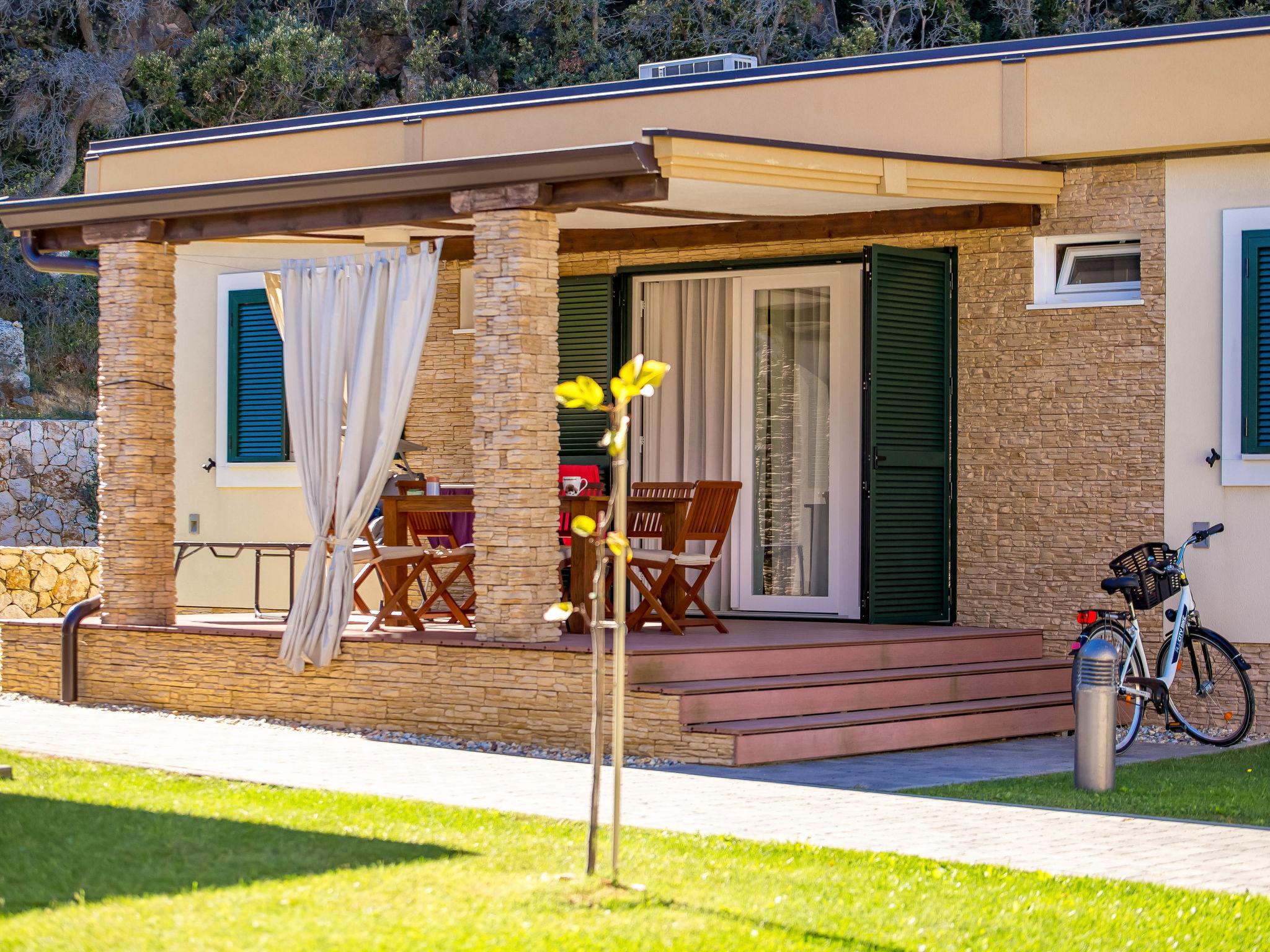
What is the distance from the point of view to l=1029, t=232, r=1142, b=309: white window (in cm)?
1012

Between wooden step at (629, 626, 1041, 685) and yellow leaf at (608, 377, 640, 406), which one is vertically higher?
yellow leaf at (608, 377, 640, 406)

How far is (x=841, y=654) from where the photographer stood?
30.0 ft

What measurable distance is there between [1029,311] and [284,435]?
569 centimetres

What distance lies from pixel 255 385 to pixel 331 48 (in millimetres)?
12495

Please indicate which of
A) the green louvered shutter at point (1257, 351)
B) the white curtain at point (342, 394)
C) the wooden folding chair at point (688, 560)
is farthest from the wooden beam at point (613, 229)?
the wooden folding chair at point (688, 560)

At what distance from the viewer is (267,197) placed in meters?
9.48

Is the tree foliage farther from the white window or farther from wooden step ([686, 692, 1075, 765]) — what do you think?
wooden step ([686, 692, 1075, 765])

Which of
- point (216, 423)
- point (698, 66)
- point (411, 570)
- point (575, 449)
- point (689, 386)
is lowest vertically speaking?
point (411, 570)

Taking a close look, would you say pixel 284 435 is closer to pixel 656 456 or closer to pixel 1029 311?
pixel 656 456

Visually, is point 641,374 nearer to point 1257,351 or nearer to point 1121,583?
point 1121,583

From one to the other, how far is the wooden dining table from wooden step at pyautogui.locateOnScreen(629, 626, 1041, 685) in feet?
2.36

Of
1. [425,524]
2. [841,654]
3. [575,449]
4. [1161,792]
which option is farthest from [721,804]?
[575,449]

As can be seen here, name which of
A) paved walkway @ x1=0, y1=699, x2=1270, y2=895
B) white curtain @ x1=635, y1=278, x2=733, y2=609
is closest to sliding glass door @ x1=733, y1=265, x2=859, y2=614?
white curtain @ x1=635, y1=278, x2=733, y2=609

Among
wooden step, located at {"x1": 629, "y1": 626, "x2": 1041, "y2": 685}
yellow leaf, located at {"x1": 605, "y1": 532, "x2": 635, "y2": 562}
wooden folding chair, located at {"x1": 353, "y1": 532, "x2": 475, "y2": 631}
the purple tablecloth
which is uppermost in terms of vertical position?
yellow leaf, located at {"x1": 605, "y1": 532, "x2": 635, "y2": 562}
